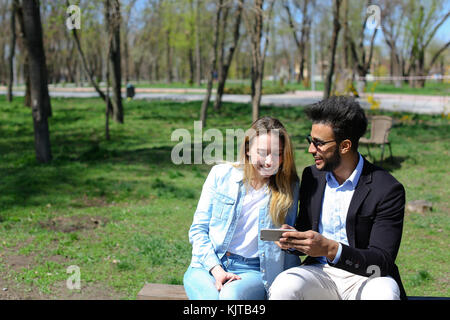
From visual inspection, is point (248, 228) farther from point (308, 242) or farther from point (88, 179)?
point (88, 179)

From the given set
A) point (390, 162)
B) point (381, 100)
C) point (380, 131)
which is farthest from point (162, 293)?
point (381, 100)

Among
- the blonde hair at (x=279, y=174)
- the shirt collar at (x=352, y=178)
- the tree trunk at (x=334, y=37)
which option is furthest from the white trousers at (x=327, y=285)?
the tree trunk at (x=334, y=37)

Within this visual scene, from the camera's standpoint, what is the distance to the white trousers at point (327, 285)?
100 inches

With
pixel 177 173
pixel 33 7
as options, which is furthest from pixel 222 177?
pixel 33 7

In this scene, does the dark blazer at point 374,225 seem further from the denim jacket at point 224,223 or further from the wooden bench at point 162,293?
the wooden bench at point 162,293

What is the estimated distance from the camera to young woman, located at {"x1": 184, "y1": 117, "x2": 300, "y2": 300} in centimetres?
288

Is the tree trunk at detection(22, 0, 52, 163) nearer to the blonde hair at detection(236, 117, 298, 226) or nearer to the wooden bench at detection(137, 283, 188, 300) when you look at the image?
the wooden bench at detection(137, 283, 188, 300)

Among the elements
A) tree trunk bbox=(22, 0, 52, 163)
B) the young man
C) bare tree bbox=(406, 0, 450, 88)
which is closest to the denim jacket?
the young man

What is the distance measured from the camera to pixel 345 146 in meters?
2.82

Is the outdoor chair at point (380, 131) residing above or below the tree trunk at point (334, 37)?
below

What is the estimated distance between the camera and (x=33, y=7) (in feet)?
31.2

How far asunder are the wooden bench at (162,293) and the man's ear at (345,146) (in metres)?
1.23

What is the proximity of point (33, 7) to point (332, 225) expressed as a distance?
27.8ft
